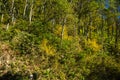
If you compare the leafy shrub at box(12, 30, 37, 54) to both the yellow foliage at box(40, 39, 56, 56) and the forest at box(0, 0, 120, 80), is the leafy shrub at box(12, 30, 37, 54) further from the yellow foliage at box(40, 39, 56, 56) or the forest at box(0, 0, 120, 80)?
the yellow foliage at box(40, 39, 56, 56)

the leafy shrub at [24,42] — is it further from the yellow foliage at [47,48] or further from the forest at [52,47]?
the yellow foliage at [47,48]

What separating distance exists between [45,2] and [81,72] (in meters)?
13.3

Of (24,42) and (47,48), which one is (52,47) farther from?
(24,42)

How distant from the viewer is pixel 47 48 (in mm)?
31406

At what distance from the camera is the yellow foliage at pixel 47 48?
3106cm

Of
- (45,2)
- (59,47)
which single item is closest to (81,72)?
(59,47)

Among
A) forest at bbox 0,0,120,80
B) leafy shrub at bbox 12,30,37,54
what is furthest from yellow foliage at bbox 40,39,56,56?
leafy shrub at bbox 12,30,37,54

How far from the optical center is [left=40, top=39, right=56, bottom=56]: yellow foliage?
3106 cm

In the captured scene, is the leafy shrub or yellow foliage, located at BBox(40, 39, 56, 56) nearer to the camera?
the leafy shrub

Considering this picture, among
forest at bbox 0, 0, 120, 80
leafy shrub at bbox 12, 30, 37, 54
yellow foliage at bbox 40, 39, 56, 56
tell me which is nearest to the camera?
forest at bbox 0, 0, 120, 80

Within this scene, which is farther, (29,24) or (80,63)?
(29,24)

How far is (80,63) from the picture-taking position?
32.5 m

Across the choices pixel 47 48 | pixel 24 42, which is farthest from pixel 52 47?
pixel 24 42

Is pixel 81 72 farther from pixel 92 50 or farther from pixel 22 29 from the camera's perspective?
pixel 22 29
